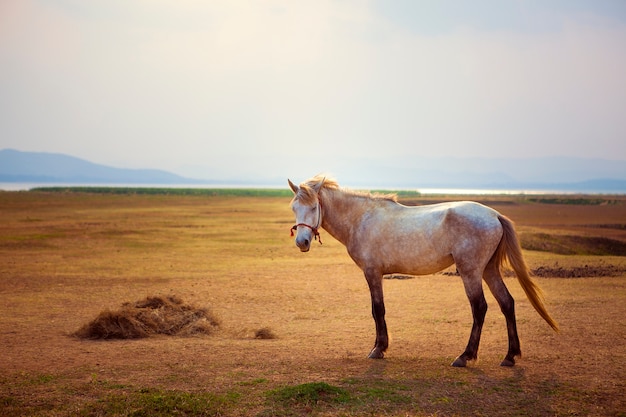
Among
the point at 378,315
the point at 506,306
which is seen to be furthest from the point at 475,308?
the point at 378,315

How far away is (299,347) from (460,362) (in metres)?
2.77

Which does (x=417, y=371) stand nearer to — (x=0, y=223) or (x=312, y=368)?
(x=312, y=368)

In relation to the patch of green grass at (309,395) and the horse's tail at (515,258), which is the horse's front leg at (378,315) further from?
the patch of green grass at (309,395)

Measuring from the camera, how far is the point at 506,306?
28.9 feet

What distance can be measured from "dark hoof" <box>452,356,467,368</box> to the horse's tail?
1.49 m

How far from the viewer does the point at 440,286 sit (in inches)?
Answer: 656

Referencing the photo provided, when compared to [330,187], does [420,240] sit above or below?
below

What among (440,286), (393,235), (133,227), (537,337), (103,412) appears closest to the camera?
(103,412)

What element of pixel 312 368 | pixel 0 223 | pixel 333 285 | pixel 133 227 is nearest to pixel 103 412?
pixel 312 368

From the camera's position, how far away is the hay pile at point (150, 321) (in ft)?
34.4

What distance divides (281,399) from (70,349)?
4641mm

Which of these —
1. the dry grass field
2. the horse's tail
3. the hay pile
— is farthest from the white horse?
the hay pile

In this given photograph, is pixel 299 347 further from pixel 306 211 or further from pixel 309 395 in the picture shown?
pixel 309 395

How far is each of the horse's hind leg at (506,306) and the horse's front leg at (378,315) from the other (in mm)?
1744
